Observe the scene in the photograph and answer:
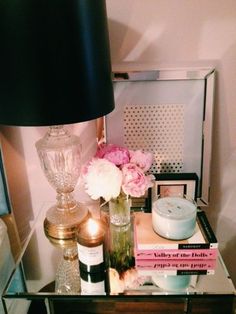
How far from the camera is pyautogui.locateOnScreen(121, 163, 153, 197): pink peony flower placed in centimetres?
84

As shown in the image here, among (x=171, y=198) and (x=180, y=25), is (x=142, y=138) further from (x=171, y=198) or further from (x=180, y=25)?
(x=180, y=25)

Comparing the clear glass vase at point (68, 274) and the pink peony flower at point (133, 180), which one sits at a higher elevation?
the pink peony flower at point (133, 180)

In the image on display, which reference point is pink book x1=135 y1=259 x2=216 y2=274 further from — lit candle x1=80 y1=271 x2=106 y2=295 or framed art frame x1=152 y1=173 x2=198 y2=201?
framed art frame x1=152 y1=173 x2=198 y2=201

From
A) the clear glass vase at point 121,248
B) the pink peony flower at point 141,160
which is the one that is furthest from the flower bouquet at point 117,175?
the clear glass vase at point 121,248

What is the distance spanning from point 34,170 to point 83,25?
0.63 m

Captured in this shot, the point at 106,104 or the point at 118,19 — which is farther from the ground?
the point at 118,19

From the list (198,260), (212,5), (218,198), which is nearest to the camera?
(198,260)

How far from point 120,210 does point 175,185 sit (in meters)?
0.21

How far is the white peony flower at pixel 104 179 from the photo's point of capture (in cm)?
82

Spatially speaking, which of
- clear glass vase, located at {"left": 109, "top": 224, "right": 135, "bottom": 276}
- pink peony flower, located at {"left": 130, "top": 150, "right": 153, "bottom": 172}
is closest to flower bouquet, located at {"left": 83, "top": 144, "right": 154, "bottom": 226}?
pink peony flower, located at {"left": 130, "top": 150, "right": 153, "bottom": 172}

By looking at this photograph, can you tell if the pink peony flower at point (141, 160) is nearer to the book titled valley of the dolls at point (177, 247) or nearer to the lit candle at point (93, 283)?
the book titled valley of the dolls at point (177, 247)

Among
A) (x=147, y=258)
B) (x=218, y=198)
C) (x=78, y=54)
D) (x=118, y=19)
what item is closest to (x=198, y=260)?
(x=147, y=258)

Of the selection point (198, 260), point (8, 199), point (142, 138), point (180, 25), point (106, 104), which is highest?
point (180, 25)

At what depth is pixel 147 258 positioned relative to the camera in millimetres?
835
